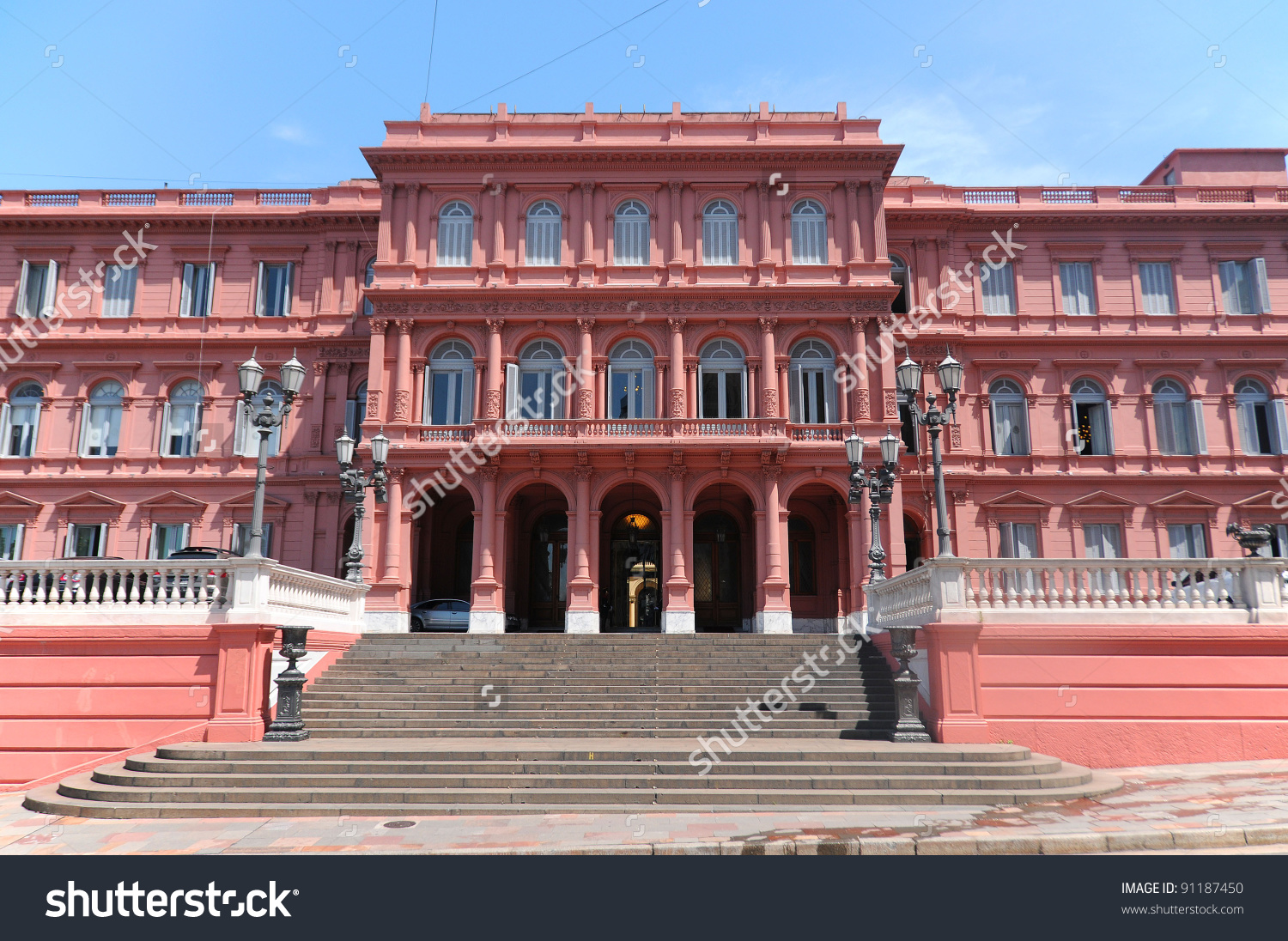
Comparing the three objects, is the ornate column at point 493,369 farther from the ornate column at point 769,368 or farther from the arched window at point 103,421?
the arched window at point 103,421

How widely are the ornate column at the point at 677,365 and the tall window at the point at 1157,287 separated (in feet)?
53.5

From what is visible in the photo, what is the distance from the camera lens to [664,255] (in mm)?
26453

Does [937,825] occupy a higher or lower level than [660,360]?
lower

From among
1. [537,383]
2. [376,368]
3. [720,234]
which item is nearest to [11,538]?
[376,368]

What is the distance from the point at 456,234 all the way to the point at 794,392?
11.7 m

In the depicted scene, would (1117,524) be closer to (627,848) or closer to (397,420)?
(397,420)

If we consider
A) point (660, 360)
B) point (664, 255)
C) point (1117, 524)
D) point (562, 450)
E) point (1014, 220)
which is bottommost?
point (1117, 524)

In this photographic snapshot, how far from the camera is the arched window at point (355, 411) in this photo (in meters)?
28.6

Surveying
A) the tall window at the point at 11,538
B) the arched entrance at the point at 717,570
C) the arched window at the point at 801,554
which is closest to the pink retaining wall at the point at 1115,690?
the arched window at the point at 801,554

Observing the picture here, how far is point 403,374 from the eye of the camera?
1000 inches

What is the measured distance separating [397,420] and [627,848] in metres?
18.9

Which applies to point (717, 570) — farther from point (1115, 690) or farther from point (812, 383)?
point (1115, 690)
